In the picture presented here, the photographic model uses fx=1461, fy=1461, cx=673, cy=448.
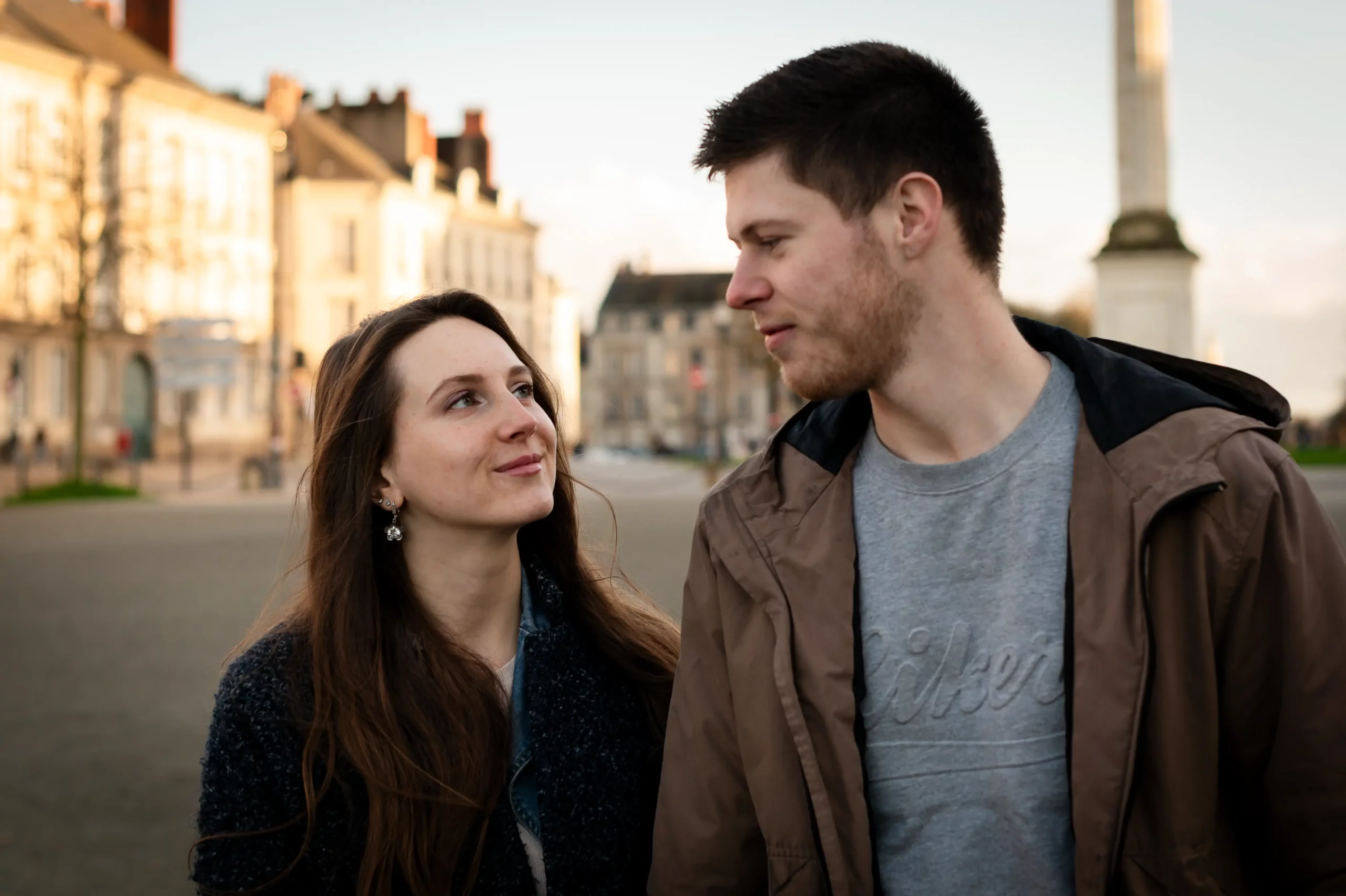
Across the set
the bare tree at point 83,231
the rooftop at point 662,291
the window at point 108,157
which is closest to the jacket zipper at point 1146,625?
the bare tree at point 83,231

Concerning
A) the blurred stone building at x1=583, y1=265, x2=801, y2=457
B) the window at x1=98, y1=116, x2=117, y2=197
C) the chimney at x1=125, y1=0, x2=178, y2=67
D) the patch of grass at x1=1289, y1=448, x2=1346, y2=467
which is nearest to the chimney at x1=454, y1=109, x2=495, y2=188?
the chimney at x1=125, y1=0, x2=178, y2=67

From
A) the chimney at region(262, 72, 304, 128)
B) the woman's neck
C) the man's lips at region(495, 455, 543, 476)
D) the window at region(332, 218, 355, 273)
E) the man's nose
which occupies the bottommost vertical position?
the woman's neck

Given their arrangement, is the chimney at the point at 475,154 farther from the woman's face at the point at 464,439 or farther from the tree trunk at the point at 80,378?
the woman's face at the point at 464,439

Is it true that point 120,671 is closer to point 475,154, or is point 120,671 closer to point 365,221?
point 365,221

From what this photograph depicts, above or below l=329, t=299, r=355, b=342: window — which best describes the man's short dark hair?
below

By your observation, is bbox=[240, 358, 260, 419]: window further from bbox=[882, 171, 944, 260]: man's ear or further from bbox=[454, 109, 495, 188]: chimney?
bbox=[882, 171, 944, 260]: man's ear

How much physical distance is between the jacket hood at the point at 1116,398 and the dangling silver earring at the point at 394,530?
1.07 meters

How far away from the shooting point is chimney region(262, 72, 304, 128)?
62875 millimetres

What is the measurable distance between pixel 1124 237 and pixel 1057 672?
21.7 metres

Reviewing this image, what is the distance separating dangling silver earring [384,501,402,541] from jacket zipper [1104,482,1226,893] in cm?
179

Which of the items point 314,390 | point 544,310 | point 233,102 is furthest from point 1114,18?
point 544,310

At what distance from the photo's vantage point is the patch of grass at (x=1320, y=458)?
3531 centimetres

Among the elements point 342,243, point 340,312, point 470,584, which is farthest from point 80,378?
point 340,312

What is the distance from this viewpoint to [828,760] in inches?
94.9
